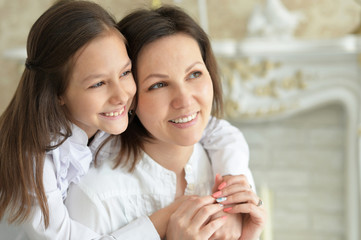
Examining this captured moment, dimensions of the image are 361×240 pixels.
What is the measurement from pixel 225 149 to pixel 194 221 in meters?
0.32

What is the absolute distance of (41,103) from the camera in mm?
1232

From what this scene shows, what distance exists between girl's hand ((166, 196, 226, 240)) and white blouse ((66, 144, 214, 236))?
0.22ft

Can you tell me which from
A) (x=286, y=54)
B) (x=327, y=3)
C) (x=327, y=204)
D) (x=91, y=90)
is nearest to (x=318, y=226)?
(x=327, y=204)

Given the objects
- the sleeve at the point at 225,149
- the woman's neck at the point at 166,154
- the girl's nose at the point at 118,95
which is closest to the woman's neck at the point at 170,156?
the woman's neck at the point at 166,154

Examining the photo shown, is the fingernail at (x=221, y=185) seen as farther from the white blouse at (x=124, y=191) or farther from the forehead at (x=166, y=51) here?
the forehead at (x=166, y=51)

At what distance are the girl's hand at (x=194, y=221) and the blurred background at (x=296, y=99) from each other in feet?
5.02

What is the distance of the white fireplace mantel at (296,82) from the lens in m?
2.64

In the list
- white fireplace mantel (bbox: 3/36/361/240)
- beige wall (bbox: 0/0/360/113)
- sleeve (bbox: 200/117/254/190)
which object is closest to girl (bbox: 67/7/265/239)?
sleeve (bbox: 200/117/254/190)

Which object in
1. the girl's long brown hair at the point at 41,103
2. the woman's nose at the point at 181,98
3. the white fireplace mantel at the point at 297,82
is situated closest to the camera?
the girl's long brown hair at the point at 41,103

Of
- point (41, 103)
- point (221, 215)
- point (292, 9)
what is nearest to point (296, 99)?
point (292, 9)

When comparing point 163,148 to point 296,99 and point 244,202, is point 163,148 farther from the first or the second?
point 296,99

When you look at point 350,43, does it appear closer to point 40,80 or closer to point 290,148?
point 290,148

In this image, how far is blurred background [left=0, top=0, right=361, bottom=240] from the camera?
8.80ft

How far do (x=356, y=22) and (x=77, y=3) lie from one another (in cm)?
196
